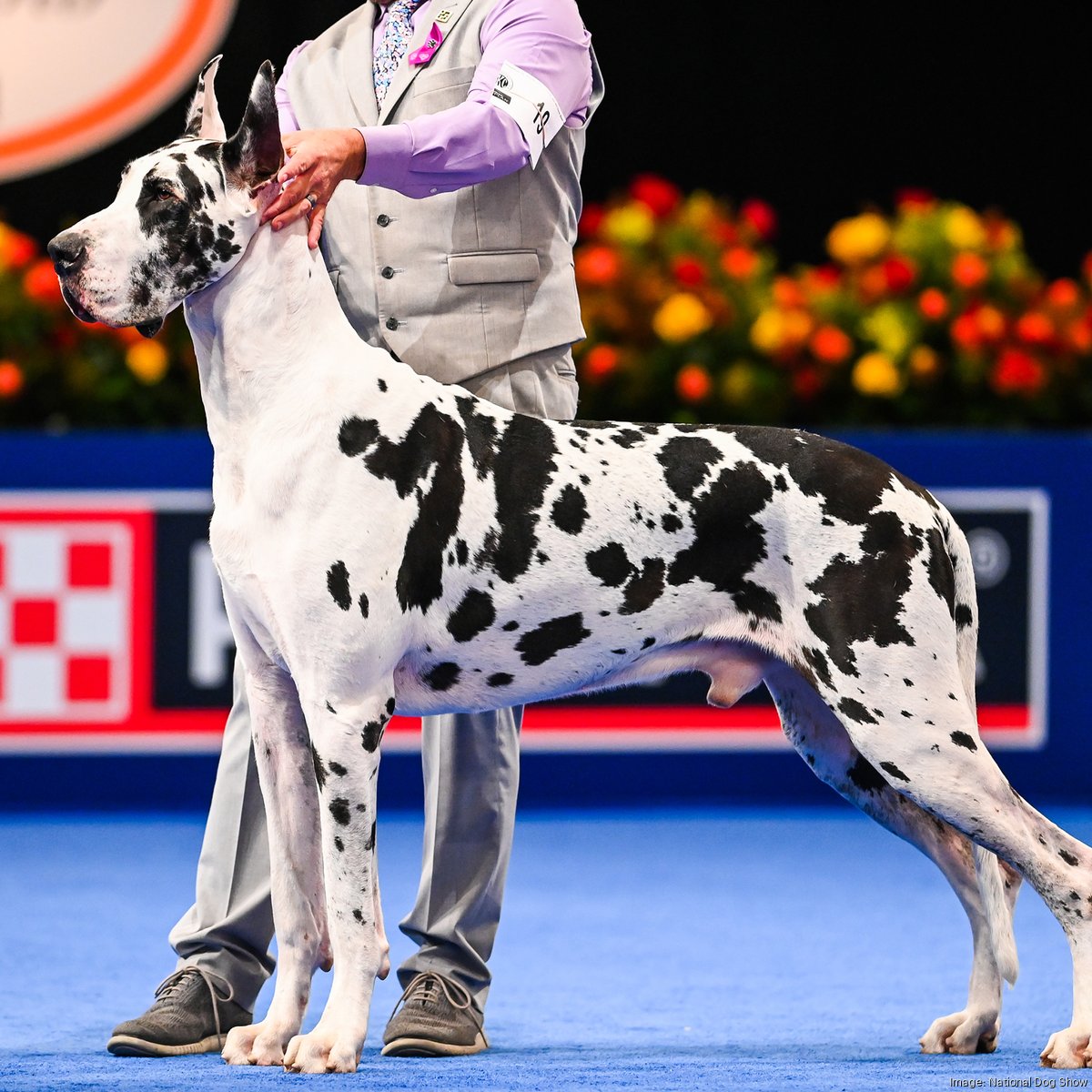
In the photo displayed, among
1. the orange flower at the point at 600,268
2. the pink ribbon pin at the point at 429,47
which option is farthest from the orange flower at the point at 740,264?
the pink ribbon pin at the point at 429,47

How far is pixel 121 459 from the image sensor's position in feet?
21.7

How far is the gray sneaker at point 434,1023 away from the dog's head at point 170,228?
4.85 ft

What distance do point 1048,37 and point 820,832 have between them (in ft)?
13.4

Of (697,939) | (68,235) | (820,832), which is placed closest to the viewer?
(68,235)

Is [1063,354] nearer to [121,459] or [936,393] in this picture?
[936,393]

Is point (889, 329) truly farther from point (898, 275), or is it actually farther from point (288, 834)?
point (288, 834)

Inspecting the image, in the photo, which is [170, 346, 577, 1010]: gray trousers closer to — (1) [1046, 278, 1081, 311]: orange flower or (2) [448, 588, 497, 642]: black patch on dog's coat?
(2) [448, 588, 497, 642]: black patch on dog's coat

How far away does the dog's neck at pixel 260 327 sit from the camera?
3.43m

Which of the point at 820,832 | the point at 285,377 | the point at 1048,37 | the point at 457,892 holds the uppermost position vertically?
the point at 1048,37

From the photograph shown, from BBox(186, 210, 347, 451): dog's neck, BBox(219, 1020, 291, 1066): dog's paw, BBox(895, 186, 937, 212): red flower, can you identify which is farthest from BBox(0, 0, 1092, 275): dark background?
BBox(219, 1020, 291, 1066): dog's paw

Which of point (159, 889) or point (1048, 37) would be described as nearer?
point (159, 889)

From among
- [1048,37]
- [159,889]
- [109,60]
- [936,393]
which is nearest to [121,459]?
[159,889]

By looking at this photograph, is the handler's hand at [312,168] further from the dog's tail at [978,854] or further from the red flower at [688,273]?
the red flower at [688,273]

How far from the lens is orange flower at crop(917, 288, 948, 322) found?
7.05m
